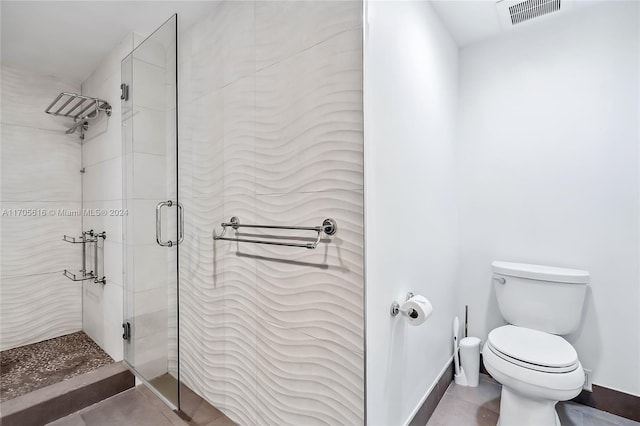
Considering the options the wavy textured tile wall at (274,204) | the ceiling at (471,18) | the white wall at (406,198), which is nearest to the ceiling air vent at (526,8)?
the ceiling at (471,18)

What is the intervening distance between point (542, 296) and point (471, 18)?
5.57 ft

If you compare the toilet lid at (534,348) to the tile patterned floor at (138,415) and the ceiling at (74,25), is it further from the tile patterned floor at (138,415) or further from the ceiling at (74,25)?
the ceiling at (74,25)

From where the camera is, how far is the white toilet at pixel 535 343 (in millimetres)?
1290

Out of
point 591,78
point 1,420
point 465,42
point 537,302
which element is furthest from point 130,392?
point 591,78

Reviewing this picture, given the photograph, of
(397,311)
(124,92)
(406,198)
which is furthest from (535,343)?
(124,92)

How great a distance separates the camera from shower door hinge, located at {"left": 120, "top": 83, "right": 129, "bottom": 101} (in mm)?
1826

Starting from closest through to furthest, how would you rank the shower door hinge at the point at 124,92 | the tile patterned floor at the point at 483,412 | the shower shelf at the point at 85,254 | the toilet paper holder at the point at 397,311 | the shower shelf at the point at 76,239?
the toilet paper holder at the point at 397,311 → the tile patterned floor at the point at 483,412 → the shower door hinge at the point at 124,92 → the shower shelf at the point at 85,254 → the shower shelf at the point at 76,239

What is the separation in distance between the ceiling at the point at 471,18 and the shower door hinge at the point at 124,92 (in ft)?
6.18

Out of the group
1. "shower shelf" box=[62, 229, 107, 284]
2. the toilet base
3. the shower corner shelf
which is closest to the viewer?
the toilet base

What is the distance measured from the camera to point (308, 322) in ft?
4.13

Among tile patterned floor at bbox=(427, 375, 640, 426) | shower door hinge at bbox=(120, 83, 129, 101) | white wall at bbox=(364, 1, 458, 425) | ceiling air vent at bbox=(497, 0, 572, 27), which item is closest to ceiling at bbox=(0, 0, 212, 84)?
shower door hinge at bbox=(120, 83, 129, 101)

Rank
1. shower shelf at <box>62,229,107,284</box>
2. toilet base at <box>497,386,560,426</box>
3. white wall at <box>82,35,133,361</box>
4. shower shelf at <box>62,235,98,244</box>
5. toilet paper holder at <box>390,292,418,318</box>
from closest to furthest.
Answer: toilet paper holder at <box>390,292,418,318</box> → toilet base at <box>497,386,560,426</box> → white wall at <box>82,35,133,361</box> → shower shelf at <box>62,229,107,284</box> → shower shelf at <box>62,235,98,244</box>

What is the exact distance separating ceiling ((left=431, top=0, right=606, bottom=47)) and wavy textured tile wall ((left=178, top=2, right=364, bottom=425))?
102 cm

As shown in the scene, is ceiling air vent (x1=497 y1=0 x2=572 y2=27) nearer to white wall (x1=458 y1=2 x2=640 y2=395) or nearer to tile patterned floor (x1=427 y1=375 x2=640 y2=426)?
white wall (x1=458 y1=2 x2=640 y2=395)
